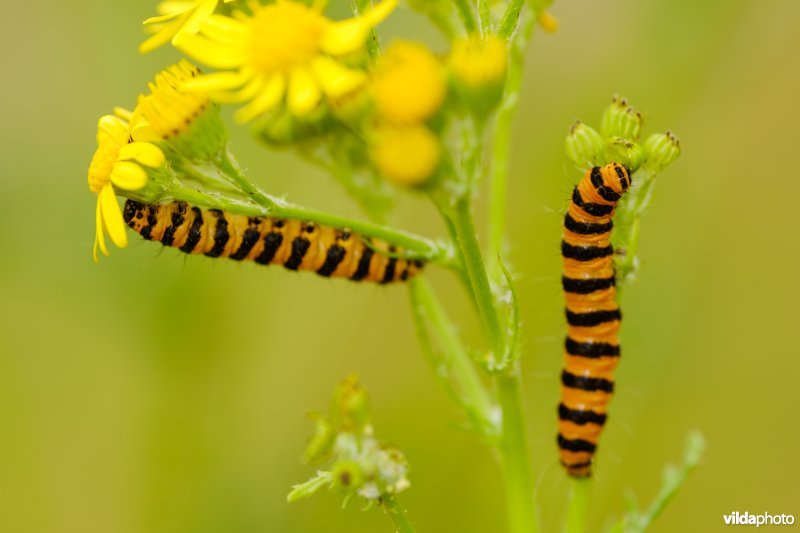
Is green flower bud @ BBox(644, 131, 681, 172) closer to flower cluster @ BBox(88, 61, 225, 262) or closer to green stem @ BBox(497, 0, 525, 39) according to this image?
green stem @ BBox(497, 0, 525, 39)

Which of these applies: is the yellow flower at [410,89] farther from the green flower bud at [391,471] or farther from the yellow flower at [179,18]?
the green flower bud at [391,471]

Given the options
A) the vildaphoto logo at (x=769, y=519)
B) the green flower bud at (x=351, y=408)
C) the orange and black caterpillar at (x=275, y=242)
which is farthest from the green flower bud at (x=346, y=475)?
the vildaphoto logo at (x=769, y=519)

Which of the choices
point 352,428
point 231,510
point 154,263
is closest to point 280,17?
point 352,428

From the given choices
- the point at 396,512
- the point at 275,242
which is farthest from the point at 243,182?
the point at 396,512

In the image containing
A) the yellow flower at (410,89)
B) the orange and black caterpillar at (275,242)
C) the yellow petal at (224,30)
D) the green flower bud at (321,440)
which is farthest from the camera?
the orange and black caterpillar at (275,242)

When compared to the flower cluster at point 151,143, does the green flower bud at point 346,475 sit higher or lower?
lower

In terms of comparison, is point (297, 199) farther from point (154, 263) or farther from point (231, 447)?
point (231, 447)

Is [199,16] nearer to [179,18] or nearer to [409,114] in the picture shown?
[179,18]
